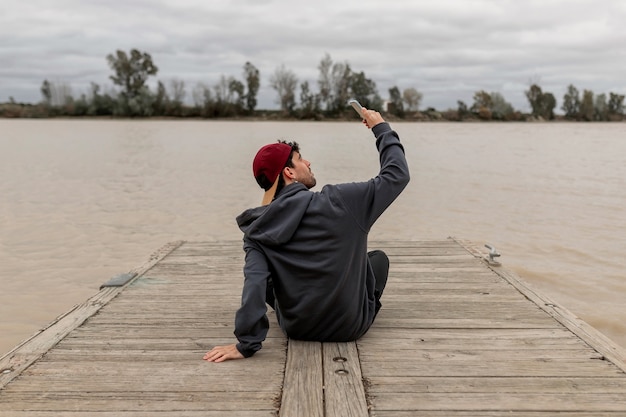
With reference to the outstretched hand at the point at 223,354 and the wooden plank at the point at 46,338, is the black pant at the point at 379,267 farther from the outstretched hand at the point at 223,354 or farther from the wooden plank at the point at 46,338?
the wooden plank at the point at 46,338

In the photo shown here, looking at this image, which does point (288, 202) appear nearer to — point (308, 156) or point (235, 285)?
point (235, 285)

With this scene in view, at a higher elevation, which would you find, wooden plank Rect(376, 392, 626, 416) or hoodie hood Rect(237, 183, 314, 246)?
hoodie hood Rect(237, 183, 314, 246)

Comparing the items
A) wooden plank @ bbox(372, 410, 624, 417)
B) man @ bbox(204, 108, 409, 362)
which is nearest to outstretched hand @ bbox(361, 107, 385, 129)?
man @ bbox(204, 108, 409, 362)

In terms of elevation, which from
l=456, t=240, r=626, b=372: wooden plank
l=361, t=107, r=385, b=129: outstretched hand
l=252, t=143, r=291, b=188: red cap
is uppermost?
l=361, t=107, r=385, b=129: outstretched hand

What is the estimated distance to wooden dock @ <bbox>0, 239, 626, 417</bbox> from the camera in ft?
9.00

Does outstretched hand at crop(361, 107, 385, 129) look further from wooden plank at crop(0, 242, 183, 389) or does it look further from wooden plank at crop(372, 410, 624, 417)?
wooden plank at crop(0, 242, 183, 389)

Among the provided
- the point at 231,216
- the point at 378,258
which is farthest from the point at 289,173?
the point at 231,216

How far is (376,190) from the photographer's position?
3.06 metres

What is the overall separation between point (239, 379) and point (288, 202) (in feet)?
3.20

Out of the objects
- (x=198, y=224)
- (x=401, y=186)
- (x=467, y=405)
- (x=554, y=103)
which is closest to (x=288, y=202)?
(x=401, y=186)

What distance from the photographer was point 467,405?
2.75 meters

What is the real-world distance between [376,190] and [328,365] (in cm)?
101

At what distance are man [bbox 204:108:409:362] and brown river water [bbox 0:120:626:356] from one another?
1712 mm

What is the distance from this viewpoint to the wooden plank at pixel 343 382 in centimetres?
269
